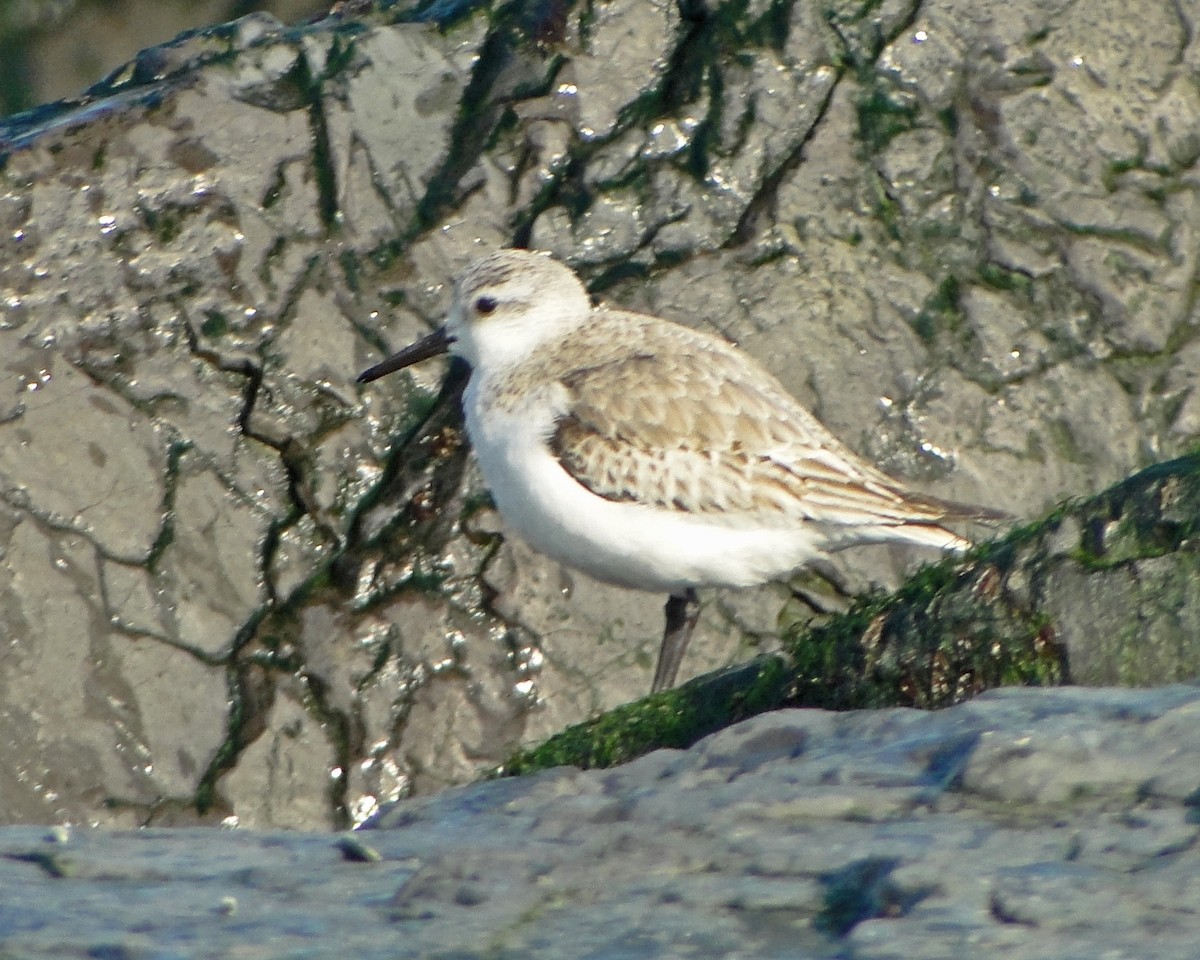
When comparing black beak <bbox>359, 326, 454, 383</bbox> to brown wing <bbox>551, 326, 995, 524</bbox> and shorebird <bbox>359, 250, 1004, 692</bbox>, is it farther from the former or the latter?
brown wing <bbox>551, 326, 995, 524</bbox>

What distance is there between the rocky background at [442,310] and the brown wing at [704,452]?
1.12 m

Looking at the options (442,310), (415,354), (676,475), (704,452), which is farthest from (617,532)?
(442,310)

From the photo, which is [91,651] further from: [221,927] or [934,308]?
[221,927]

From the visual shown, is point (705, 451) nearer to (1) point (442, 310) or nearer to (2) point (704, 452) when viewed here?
(2) point (704, 452)

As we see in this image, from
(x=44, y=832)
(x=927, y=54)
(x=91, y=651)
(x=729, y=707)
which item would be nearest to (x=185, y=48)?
(x=91, y=651)

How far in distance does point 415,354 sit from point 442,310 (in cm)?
47

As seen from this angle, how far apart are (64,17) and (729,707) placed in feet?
30.3

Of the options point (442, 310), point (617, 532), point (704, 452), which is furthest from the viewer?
point (442, 310)

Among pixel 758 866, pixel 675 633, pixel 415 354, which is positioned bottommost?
pixel 758 866

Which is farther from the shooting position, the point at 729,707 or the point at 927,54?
the point at 927,54

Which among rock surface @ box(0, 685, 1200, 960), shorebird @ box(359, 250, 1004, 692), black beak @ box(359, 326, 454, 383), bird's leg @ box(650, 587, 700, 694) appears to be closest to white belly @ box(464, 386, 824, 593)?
shorebird @ box(359, 250, 1004, 692)

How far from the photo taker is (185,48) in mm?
7605

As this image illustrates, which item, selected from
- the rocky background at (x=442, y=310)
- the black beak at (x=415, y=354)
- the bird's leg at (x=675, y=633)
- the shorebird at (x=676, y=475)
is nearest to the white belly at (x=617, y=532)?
the shorebird at (x=676, y=475)

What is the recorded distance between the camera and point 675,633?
249 inches
